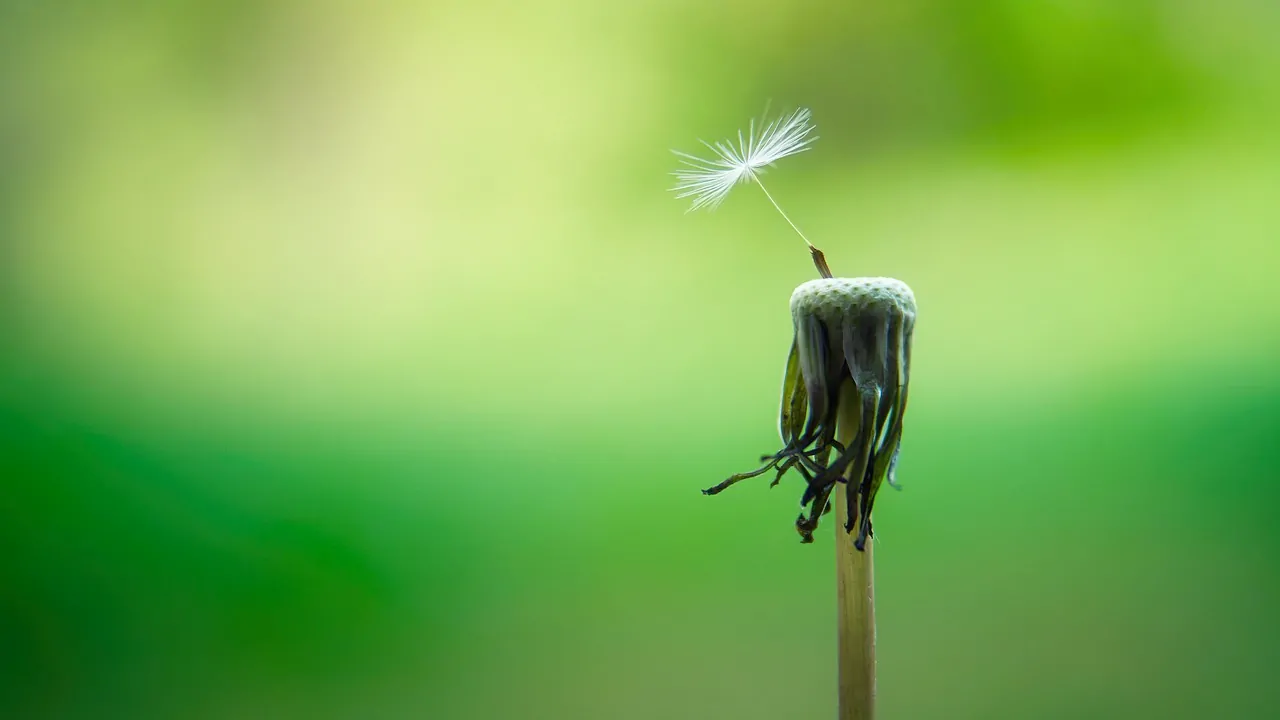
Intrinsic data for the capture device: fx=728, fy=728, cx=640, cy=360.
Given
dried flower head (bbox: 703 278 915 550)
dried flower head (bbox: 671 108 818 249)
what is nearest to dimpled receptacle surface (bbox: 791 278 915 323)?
dried flower head (bbox: 703 278 915 550)

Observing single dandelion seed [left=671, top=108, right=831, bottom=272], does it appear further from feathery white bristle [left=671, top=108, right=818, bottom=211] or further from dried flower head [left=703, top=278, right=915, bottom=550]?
dried flower head [left=703, top=278, right=915, bottom=550]

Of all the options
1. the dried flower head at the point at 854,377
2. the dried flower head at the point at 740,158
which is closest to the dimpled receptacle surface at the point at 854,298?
the dried flower head at the point at 854,377

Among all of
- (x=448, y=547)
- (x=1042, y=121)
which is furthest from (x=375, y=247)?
(x=1042, y=121)

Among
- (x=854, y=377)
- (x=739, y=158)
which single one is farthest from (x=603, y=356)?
(x=854, y=377)

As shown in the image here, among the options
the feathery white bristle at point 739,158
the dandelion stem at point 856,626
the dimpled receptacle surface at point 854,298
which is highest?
the feathery white bristle at point 739,158

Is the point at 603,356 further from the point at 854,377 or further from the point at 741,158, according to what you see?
the point at 854,377

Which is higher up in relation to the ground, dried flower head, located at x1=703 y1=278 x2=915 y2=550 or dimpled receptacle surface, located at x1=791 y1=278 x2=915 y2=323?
dimpled receptacle surface, located at x1=791 y1=278 x2=915 y2=323

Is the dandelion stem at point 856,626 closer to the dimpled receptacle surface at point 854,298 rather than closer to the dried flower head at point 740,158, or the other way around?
the dimpled receptacle surface at point 854,298
